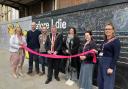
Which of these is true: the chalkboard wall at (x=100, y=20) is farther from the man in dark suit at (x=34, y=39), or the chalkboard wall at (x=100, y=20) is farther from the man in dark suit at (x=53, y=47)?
the man in dark suit at (x=34, y=39)

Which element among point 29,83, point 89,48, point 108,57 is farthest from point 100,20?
point 29,83

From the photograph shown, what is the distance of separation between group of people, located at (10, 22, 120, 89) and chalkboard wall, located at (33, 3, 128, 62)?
17.9 inches

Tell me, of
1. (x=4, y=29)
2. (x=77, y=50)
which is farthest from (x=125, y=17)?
(x=4, y=29)

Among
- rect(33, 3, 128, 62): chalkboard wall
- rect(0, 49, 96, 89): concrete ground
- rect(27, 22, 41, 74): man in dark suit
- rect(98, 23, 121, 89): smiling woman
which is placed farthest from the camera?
rect(27, 22, 41, 74): man in dark suit

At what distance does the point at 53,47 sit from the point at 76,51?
2.68ft

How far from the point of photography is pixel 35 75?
11188 mm

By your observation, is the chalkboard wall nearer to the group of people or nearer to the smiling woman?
the group of people

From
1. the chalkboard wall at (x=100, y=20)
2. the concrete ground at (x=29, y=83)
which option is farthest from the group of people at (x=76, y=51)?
the chalkboard wall at (x=100, y=20)

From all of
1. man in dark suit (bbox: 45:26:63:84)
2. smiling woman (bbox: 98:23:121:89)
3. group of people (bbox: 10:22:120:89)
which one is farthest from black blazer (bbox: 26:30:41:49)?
smiling woman (bbox: 98:23:121:89)

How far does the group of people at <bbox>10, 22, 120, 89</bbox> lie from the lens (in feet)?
23.0

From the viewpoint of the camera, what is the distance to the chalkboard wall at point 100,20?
8273mm

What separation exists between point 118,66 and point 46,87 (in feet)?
7.39

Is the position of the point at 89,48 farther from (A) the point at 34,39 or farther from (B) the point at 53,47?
(A) the point at 34,39

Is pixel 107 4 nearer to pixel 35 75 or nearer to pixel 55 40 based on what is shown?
pixel 55 40
